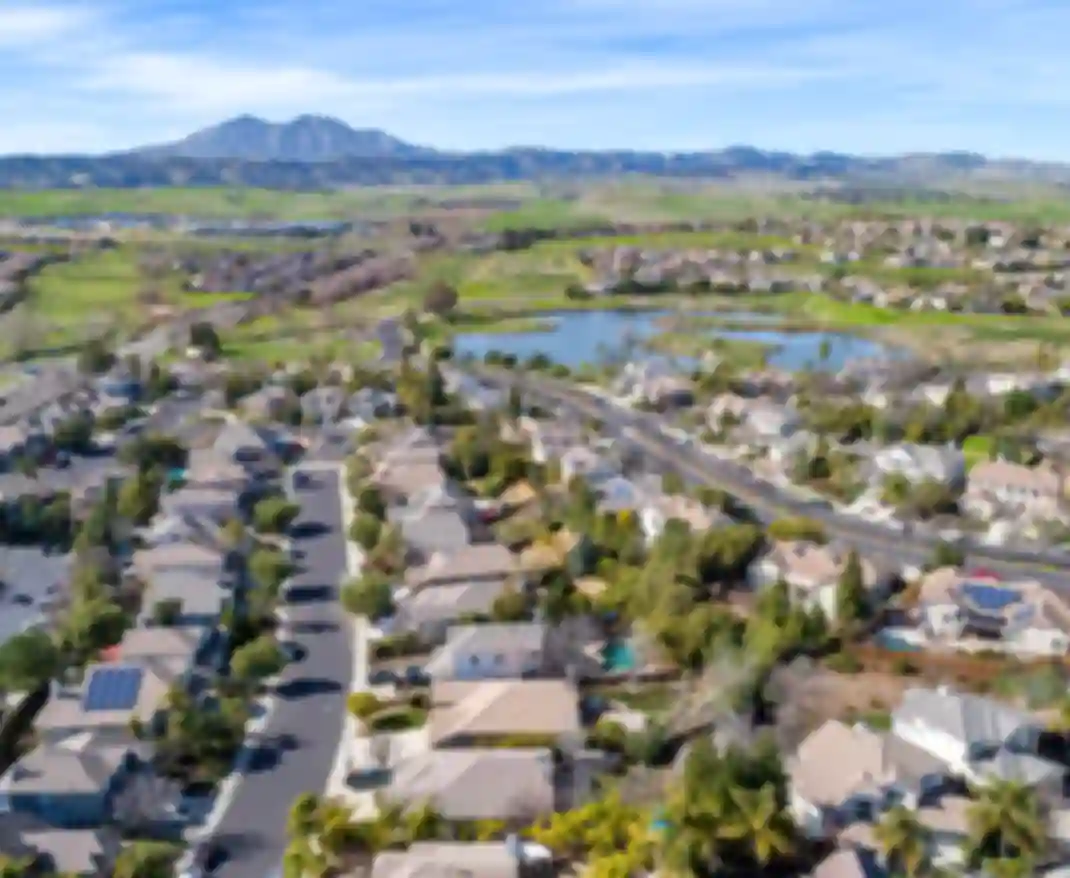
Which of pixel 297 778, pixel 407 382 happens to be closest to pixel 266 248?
pixel 407 382

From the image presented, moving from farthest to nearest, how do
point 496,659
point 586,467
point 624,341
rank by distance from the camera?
point 624,341
point 586,467
point 496,659

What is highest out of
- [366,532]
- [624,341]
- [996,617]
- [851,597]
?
[624,341]

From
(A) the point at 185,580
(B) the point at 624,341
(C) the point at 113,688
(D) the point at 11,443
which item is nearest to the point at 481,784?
(C) the point at 113,688

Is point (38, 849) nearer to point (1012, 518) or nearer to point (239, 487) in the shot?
point (239, 487)

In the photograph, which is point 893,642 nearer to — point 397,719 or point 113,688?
point 397,719

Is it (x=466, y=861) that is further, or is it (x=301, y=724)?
(x=301, y=724)

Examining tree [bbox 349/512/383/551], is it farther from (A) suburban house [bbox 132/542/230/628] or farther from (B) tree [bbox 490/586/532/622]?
(B) tree [bbox 490/586/532/622]

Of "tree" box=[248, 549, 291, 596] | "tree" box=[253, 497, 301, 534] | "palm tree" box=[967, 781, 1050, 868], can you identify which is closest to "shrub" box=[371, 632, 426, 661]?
"tree" box=[248, 549, 291, 596]
